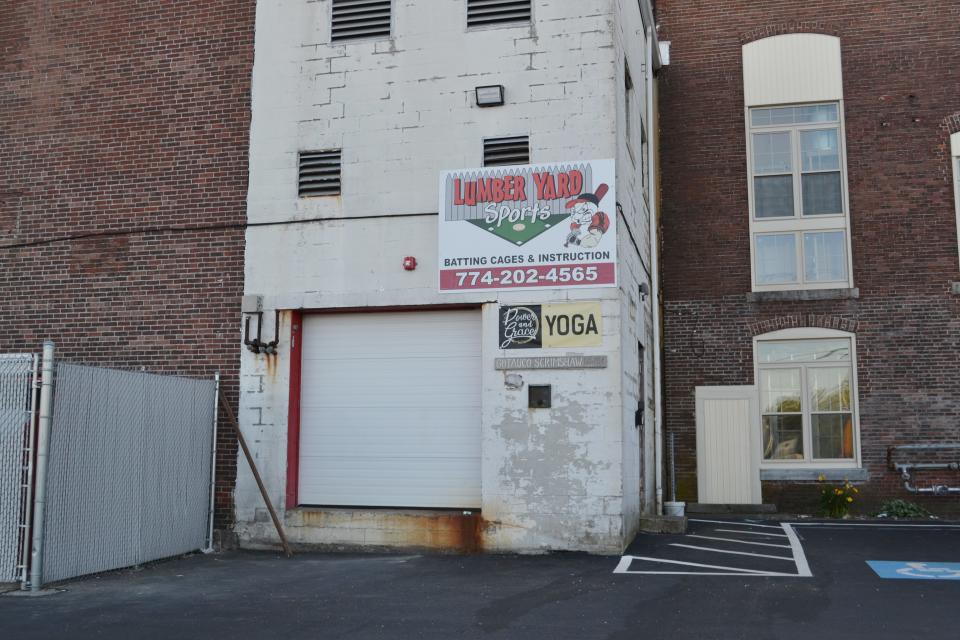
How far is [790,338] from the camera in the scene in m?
16.9

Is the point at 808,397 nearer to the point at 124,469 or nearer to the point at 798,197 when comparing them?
the point at 798,197

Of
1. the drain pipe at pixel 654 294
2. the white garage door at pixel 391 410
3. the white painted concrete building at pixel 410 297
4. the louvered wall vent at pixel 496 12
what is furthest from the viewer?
the drain pipe at pixel 654 294

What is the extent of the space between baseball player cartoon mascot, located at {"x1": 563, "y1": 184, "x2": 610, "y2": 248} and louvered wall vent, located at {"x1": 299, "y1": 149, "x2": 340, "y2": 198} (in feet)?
10.7

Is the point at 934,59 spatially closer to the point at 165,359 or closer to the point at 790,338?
the point at 790,338

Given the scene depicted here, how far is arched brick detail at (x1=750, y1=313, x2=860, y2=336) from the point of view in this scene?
16.6 meters

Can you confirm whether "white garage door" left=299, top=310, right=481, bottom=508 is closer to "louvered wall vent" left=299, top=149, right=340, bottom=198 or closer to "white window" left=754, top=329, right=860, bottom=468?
"louvered wall vent" left=299, top=149, right=340, bottom=198

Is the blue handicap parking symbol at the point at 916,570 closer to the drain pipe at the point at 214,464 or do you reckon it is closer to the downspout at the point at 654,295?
the downspout at the point at 654,295

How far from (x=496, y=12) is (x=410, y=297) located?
4030 millimetres

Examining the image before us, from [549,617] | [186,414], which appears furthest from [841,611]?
[186,414]

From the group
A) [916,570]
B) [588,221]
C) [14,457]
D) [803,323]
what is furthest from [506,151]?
[803,323]

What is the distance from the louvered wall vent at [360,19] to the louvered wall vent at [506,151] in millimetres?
2279

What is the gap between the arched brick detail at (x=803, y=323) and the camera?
16625 mm

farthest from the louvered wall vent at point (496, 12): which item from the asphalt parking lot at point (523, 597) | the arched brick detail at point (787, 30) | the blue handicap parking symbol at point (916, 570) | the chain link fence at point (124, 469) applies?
the blue handicap parking symbol at point (916, 570)

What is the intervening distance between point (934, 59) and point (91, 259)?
15.0m
